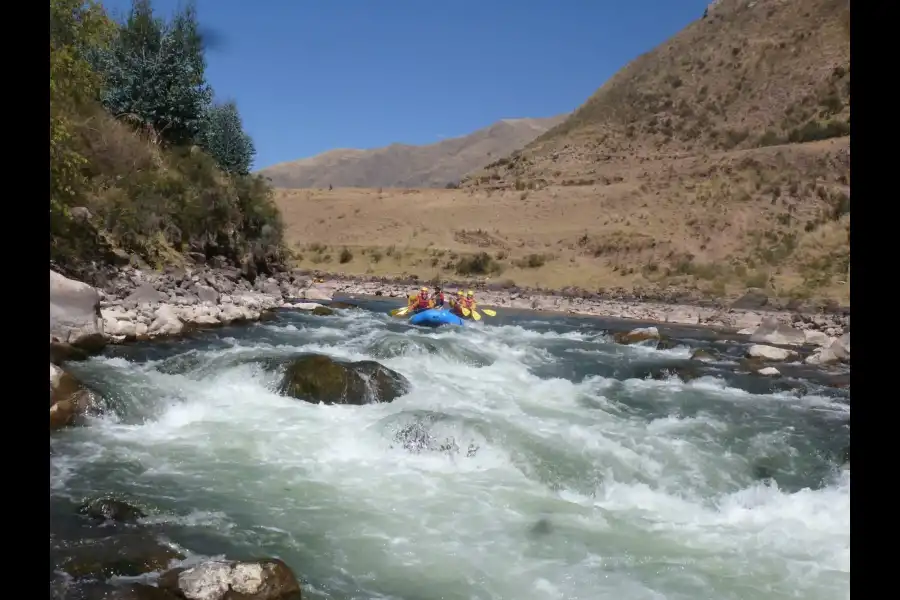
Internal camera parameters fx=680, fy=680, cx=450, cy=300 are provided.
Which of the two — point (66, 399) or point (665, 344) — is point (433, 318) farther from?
point (66, 399)

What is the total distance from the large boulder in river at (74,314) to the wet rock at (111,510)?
185 inches

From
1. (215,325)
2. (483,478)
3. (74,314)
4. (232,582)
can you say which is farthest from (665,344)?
(232,582)

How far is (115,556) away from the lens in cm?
445

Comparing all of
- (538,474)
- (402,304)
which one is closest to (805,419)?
(538,474)

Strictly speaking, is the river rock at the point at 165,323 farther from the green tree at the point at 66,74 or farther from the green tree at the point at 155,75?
the green tree at the point at 155,75

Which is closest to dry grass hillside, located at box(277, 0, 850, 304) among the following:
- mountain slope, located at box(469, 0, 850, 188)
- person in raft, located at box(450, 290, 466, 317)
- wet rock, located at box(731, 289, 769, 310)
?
mountain slope, located at box(469, 0, 850, 188)

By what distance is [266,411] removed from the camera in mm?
8562

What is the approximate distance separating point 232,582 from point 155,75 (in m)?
16.6

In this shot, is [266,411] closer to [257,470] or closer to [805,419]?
[257,470]

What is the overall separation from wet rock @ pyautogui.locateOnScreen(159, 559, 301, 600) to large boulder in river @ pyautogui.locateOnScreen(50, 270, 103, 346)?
621cm

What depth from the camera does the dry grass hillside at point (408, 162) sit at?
501 ft

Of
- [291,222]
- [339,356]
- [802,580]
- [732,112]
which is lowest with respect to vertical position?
[802,580]

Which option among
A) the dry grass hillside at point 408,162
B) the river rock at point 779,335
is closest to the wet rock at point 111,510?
the river rock at point 779,335

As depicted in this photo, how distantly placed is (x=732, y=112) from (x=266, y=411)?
48705mm
